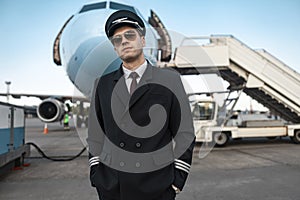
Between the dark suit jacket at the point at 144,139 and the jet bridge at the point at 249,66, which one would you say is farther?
the jet bridge at the point at 249,66

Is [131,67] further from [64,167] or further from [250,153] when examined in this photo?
[250,153]

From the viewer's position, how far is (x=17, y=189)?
395 centimetres

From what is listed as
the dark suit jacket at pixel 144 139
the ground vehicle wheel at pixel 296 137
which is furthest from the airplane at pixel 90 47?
the ground vehicle wheel at pixel 296 137

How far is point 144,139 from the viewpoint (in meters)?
1.50

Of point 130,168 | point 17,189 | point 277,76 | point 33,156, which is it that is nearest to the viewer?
point 130,168

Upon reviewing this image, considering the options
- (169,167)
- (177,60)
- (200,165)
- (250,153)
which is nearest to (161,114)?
(169,167)

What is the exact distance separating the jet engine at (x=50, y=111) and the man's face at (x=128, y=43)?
10.4m

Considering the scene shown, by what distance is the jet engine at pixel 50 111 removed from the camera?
1123cm

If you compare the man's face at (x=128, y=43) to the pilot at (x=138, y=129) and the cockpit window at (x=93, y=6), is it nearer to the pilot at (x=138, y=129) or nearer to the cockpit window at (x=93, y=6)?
the pilot at (x=138, y=129)

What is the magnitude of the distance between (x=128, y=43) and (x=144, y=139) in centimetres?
59

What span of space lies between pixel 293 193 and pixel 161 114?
122 inches

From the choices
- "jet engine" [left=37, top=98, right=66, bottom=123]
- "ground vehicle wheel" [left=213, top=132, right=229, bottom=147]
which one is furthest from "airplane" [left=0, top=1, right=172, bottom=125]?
"jet engine" [left=37, top=98, right=66, bottom=123]

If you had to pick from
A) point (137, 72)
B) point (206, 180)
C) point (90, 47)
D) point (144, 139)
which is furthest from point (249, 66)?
point (144, 139)

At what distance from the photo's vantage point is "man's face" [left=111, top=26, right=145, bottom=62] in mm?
1537
